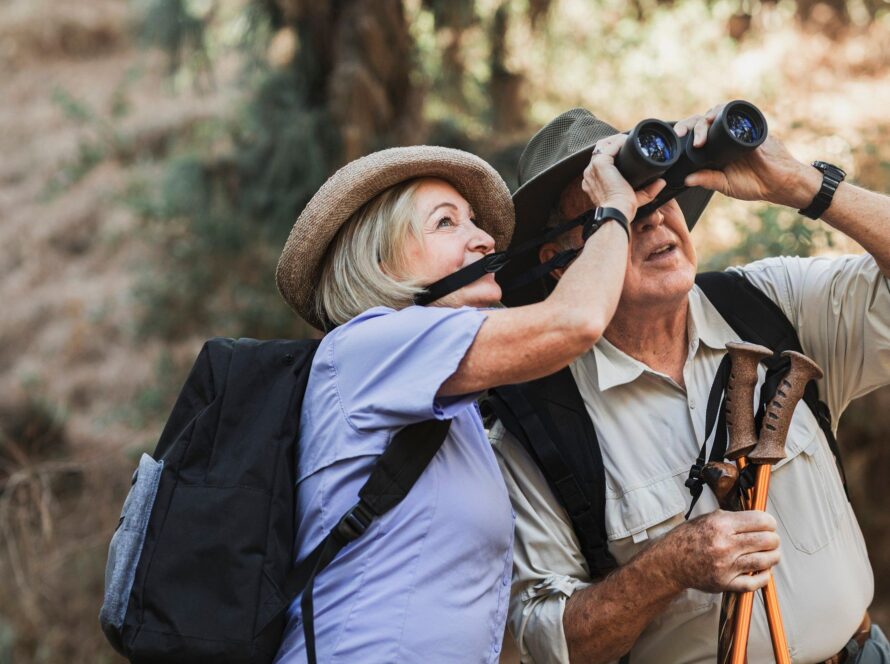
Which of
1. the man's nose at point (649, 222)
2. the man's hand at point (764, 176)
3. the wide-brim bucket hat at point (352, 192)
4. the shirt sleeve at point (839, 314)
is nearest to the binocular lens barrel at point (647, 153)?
the man's hand at point (764, 176)

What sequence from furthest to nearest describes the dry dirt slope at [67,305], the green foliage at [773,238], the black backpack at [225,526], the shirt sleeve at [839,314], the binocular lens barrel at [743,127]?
the dry dirt slope at [67,305]
the green foliage at [773,238]
the shirt sleeve at [839,314]
the binocular lens barrel at [743,127]
the black backpack at [225,526]

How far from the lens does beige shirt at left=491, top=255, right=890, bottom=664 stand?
1.95 m

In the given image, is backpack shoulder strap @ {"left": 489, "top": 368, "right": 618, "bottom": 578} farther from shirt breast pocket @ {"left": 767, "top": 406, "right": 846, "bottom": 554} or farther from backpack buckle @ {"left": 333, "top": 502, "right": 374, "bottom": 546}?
backpack buckle @ {"left": 333, "top": 502, "right": 374, "bottom": 546}

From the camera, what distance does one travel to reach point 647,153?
188cm

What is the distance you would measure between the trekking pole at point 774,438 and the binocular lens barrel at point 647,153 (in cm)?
49

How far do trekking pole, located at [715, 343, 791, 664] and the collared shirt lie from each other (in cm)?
48

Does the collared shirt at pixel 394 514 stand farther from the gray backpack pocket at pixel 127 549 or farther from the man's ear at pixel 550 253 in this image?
the man's ear at pixel 550 253

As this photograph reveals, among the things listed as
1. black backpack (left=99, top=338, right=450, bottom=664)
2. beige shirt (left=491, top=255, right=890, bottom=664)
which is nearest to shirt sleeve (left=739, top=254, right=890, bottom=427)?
beige shirt (left=491, top=255, right=890, bottom=664)

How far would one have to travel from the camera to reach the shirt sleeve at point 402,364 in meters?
1.59

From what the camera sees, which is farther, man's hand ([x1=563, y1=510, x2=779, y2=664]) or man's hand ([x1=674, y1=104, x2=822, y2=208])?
man's hand ([x1=674, y1=104, x2=822, y2=208])

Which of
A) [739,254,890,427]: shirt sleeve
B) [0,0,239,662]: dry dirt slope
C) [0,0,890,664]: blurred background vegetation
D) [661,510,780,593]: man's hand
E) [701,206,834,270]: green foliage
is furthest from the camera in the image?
[0,0,239,662]: dry dirt slope

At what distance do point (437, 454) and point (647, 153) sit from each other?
769 mm

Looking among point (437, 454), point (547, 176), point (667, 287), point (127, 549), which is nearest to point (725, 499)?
point (667, 287)

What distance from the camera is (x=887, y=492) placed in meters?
4.79
